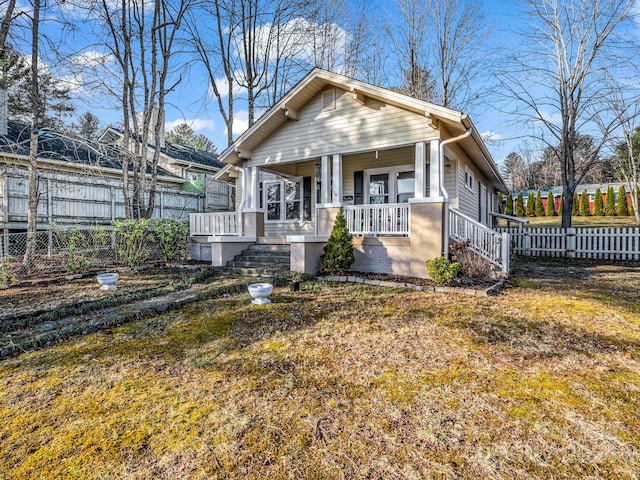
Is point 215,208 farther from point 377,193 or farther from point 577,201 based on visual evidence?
point 577,201

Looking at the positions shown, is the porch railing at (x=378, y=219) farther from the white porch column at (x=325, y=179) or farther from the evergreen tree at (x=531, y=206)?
the evergreen tree at (x=531, y=206)

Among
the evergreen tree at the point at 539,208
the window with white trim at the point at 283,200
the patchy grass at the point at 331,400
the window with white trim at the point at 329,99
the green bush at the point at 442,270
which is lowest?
the patchy grass at the point at 331,400

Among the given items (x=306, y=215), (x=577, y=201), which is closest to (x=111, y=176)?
(x=306, y=215)

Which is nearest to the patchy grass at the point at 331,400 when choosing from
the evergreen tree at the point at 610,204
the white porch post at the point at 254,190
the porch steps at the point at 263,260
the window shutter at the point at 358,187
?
the porch steps at the point at 263,260

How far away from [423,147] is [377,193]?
309cm

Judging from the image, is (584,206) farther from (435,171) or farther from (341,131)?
(341,131)

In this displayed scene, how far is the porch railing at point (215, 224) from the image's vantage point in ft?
35.0

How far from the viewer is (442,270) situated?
6.57 meters

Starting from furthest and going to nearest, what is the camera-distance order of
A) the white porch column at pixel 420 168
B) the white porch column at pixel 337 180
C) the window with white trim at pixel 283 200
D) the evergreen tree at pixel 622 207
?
the evergreen tree at pixel 622 207
the window with white trim at pixel 283 200
the white porch column at pixel 337 180
the white porch column at pixel 420 168

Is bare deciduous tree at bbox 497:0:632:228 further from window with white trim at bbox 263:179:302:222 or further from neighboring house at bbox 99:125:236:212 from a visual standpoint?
neighboring house at bbox 99:125:236:212

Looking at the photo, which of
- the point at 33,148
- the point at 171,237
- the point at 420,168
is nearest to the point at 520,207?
the point at 420,168

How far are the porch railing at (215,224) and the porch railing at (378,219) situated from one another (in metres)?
3.79

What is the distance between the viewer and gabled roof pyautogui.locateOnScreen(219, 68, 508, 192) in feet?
23.8

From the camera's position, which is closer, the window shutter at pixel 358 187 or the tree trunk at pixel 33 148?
the tree trunk at pixel 33 148
